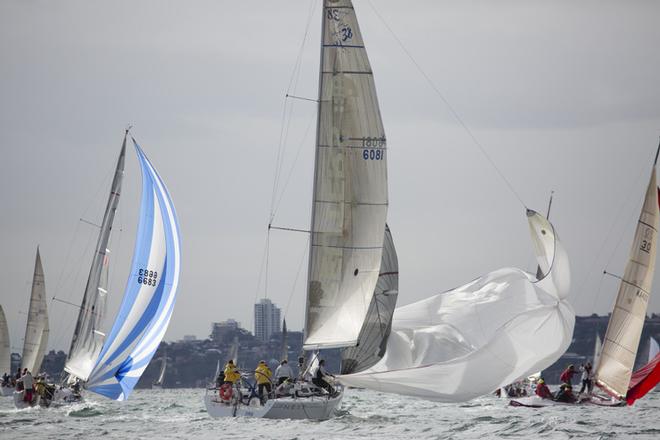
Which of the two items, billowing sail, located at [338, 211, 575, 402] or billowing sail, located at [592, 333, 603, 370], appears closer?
billowing sail, located at [338, 211, 575, 402]

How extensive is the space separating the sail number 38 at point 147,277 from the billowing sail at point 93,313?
4.75 m

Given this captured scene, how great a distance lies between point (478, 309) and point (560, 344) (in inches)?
160

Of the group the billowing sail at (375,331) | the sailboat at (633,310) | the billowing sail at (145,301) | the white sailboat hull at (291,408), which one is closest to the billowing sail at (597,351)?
the sailboat at (633,310)

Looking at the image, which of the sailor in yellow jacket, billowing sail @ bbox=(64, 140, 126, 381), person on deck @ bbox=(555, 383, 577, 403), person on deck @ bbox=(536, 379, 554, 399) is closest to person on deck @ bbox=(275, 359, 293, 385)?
the sailor in yellow jacket

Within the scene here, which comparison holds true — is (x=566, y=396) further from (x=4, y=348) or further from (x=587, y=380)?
(x=4, y=348)

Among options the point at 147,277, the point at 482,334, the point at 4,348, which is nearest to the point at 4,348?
the point at 4,348

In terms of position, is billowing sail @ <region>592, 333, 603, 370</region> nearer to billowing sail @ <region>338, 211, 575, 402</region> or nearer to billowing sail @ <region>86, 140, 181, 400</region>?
billowing sail @ <region>338, 211, 575, 402</region>

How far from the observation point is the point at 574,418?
2728cm

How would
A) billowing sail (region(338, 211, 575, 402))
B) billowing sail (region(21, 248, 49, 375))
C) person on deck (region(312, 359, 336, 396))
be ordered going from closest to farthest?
billowing sail (region(338, 211, 575, 402))
person on deck (region(312, 359, 336, 396))
billowing sail (region(21, 248, 49, 375))

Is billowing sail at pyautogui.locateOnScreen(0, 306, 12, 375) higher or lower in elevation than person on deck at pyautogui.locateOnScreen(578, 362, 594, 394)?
higher

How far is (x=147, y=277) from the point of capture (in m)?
31.8

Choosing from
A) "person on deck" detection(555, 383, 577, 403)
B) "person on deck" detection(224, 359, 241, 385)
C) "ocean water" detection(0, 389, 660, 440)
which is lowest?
"ocean water" detection(0, 389, 660, 440)

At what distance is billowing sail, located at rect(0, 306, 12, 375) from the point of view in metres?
64.3

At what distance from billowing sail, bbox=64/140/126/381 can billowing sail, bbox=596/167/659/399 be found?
46.5 ft
